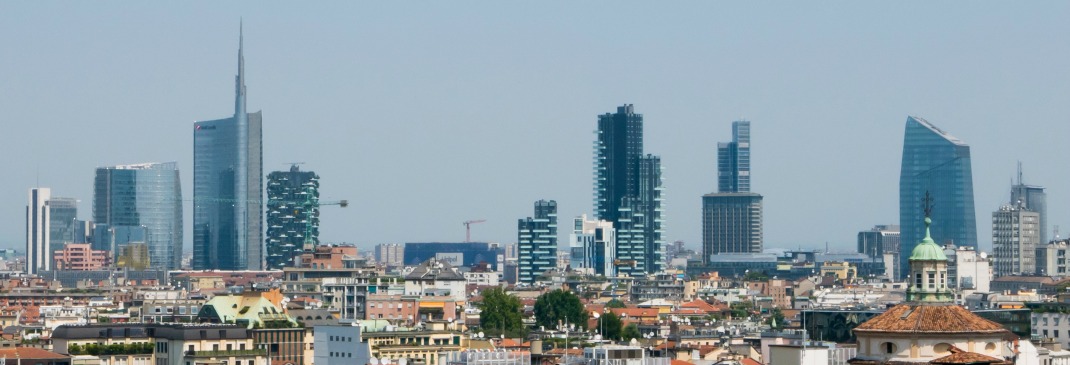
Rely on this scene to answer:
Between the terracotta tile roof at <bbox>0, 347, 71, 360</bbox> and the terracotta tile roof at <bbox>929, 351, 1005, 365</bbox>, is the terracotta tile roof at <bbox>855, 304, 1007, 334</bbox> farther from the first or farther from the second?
the terracotta tile roof at <bbox>0, 347, 71, 360</bbox>

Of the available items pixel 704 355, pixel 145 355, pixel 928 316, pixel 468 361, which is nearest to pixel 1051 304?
pixel 704 355

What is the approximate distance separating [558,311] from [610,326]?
24147 mm

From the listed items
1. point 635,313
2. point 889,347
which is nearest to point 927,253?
point 889,347

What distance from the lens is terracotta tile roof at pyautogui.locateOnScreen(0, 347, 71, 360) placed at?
306 feet

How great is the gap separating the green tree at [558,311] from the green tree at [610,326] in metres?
11.9

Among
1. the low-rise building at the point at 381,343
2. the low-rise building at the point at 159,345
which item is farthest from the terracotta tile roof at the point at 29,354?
the low-rise building at the point at 381,343

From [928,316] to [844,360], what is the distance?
35.7 ft

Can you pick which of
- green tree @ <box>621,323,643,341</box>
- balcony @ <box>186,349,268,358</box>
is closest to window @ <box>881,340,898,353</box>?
balcony @ <box>186,349,268,358</box>

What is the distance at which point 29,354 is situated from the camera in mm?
95125

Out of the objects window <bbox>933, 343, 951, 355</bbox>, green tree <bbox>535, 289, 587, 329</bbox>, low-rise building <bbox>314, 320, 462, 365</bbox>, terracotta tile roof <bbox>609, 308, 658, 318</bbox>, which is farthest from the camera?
terracotta tile roof <bbox>609, 308, 658, 318</bbox>

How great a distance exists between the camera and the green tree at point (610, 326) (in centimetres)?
15450

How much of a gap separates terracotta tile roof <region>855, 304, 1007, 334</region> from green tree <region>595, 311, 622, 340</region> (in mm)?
91023

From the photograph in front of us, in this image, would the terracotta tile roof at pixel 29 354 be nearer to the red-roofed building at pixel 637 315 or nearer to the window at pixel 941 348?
the window at pixel 941 348

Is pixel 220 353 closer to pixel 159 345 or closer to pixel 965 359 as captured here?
pixel 159 345
